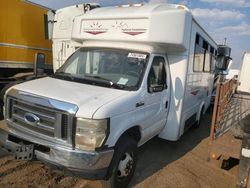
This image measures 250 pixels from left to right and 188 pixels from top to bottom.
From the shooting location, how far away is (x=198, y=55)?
7.77 meters

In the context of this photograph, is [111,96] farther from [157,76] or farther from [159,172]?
[159,172]

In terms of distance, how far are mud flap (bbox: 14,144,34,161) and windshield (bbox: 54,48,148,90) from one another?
1.42 meters

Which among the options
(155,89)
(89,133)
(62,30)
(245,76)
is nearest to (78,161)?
(89,133)

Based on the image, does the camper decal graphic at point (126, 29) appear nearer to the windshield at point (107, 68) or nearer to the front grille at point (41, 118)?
the windshield at point (107, 68)

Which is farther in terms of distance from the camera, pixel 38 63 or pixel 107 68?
pixel 38 63

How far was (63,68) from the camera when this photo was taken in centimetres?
586

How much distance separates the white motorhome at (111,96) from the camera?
408 cm

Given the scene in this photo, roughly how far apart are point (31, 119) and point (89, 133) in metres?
0.97

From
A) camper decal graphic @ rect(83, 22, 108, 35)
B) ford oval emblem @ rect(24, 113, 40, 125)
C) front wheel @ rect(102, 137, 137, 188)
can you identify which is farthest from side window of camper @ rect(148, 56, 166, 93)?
ford oval emblem @ rect(24, 113, 40, 125)

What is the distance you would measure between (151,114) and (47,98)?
2057 mm

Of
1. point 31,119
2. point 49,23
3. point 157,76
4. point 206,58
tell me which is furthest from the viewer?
point 49,23

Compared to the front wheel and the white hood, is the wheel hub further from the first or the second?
the white hood

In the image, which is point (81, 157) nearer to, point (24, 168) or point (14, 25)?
point (24, 168)

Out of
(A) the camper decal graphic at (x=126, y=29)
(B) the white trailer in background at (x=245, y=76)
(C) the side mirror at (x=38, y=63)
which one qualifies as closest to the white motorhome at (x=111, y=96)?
(A) the camper decal graphic at (x=126, y=29)
